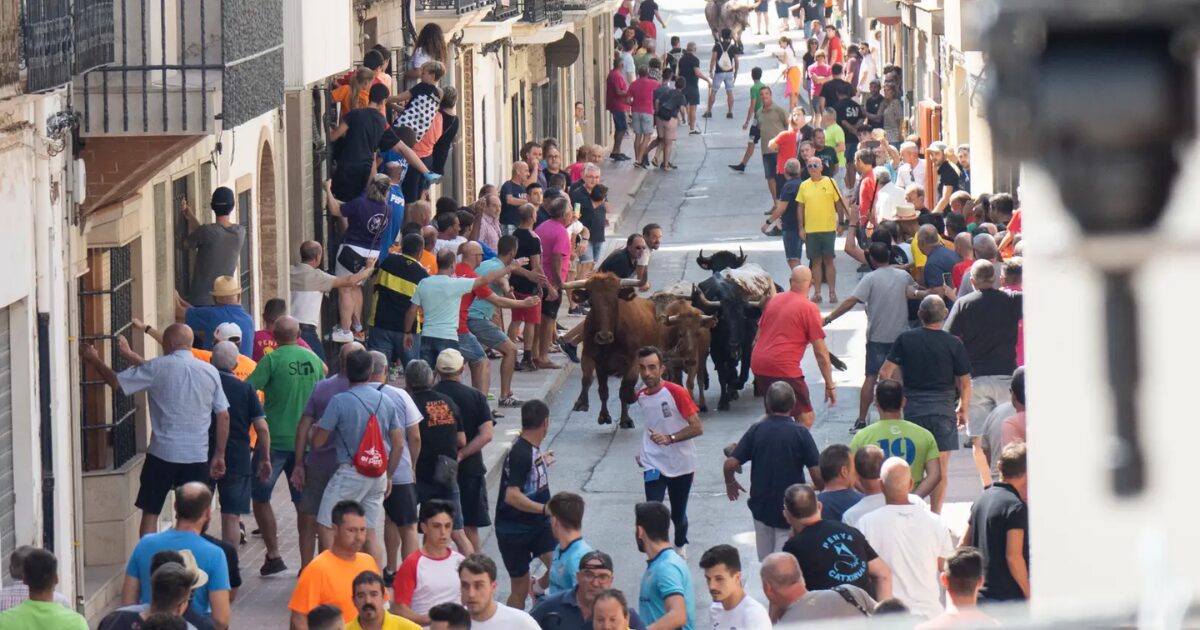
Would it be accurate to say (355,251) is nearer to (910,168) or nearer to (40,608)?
(910,168)

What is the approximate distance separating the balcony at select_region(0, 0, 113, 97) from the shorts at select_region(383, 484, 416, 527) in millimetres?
3201

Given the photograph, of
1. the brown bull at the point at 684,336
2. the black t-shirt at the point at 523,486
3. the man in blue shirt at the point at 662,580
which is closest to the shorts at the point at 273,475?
the black t-shirt at the point at 523,486

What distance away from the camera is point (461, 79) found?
1187 inches

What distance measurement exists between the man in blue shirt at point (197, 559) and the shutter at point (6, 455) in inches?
85.9

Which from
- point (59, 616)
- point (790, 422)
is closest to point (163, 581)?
point (59, 616)

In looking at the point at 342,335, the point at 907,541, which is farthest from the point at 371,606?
the point at 342,335

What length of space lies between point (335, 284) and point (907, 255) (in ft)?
19.4

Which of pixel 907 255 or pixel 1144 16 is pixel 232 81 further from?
pixel 1144 16

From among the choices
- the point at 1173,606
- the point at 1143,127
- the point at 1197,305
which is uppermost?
the point at 1143,127

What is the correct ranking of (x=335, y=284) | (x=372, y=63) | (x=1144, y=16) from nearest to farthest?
(x=1144, y=16) → (x=335, y=284) → (x=372, y=63)

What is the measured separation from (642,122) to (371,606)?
3224 cm

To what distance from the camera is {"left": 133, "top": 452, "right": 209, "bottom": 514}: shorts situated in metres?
12.6

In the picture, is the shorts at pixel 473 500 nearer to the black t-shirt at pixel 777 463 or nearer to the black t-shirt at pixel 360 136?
the black t-shirt at pixel 777 463

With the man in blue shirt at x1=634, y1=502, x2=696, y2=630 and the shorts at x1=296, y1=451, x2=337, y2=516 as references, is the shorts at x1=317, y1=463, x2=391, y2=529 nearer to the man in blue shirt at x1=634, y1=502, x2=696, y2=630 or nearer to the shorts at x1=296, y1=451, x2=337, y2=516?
the shorts at x1=296, y1=451, x2=337, y2=516
